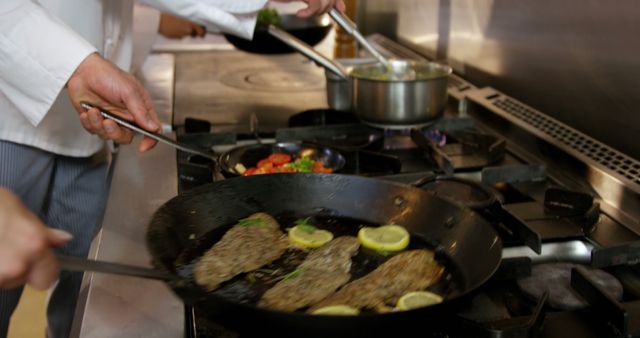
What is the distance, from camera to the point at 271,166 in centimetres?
123

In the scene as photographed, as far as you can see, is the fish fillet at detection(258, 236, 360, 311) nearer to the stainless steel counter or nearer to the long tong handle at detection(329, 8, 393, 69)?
the stainless steel counter

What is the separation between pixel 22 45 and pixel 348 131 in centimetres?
63

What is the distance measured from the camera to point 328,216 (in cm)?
101

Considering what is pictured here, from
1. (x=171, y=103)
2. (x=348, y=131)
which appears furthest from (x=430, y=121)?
(x=171, y=103)

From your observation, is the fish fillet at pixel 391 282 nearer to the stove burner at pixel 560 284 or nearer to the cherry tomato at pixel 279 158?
the stove burner at pixel 560 284

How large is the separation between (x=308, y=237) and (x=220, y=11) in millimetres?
680

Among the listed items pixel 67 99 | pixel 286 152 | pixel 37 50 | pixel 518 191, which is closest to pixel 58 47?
pixel 37 50

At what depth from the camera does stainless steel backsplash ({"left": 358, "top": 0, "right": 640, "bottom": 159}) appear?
3.94 feet

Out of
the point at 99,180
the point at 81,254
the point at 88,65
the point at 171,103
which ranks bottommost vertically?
the point at 81,254

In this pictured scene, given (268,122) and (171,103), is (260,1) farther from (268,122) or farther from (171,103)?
(171,103)

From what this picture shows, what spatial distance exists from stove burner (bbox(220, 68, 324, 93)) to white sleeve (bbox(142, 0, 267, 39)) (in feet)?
1.18

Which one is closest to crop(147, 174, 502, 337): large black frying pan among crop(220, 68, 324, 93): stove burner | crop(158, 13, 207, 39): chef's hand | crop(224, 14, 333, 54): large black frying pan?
crop(220, 68, 324, 93): stove burner

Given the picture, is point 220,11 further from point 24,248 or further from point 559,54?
point 24,248

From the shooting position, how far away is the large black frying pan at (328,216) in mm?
658
